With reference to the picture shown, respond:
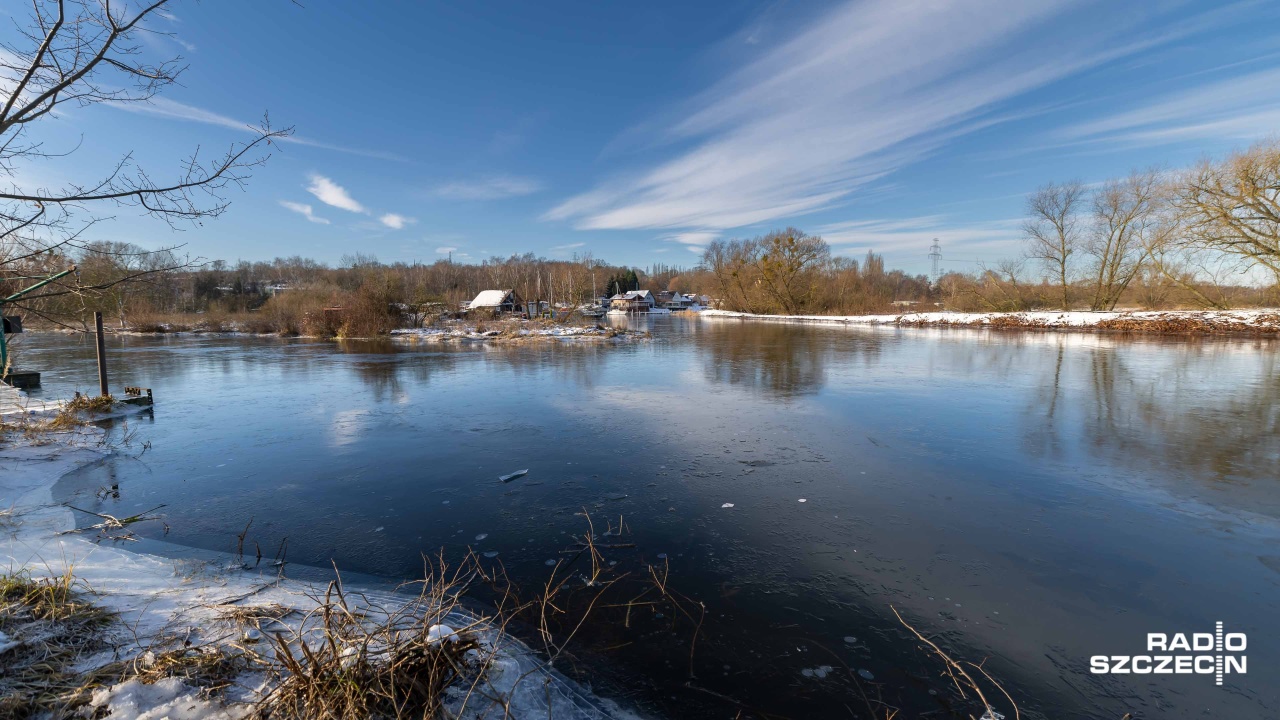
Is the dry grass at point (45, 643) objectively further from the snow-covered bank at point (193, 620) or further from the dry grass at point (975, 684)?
the dry grass at point (975, 684)

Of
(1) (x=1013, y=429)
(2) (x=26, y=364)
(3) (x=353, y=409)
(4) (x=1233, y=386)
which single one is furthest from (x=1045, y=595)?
(2) (x=26, y=364)

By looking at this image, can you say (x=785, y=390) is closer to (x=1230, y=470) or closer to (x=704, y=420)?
(x=704, y=420)

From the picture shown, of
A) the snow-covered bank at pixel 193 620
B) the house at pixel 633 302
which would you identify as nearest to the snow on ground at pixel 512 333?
the snow-covered bank at pixel 193 620

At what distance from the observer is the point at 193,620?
2.62 meters

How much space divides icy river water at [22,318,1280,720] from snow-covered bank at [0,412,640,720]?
0.32 m

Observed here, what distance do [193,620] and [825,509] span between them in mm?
4540

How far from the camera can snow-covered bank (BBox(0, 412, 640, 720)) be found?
1.97m

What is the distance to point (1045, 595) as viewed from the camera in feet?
10.7

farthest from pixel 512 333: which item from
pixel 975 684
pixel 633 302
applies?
pixel 633 302

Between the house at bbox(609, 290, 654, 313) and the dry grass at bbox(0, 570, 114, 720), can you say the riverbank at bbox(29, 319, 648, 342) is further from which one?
the house at bbox(609, 290, 654, 313)

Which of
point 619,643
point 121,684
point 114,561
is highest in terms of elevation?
point 121,684

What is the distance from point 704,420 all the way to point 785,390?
129 inches

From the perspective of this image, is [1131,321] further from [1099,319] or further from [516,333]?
[516,333]

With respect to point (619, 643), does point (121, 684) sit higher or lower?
higher
